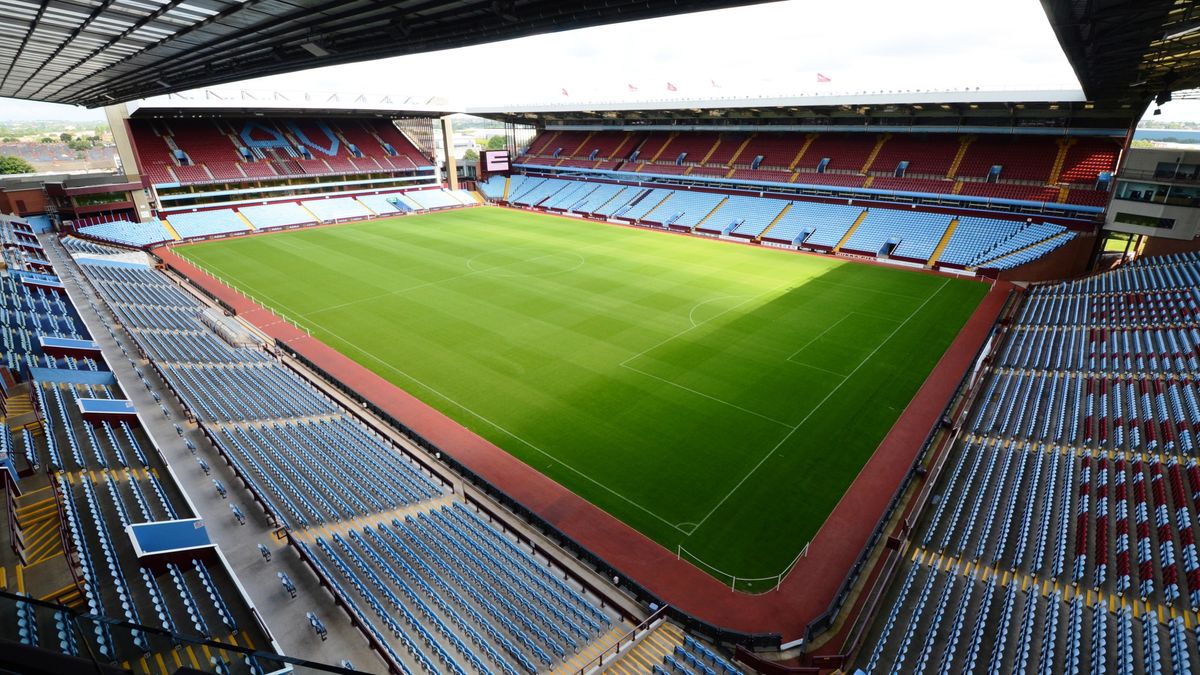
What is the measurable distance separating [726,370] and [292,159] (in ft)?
177

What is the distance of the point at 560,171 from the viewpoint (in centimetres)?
6688

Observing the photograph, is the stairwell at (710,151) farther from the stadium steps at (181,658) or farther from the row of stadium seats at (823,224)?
the stadium steps at (181,658)

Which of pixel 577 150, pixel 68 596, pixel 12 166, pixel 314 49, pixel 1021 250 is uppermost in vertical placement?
pixel 314 49

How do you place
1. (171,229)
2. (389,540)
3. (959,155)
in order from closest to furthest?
1. (389,540)
2. (959,155)
3. (171,229)

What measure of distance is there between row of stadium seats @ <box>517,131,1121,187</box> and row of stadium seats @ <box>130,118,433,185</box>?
57.7 ft

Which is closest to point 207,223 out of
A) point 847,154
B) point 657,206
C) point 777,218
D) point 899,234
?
point 657,206

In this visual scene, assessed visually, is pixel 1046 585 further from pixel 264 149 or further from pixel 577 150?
pixel 264 149

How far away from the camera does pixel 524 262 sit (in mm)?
39031

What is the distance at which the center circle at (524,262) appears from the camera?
36719mm

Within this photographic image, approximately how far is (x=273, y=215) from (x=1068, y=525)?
5913cm

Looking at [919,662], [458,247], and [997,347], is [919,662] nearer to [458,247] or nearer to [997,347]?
[997,347]

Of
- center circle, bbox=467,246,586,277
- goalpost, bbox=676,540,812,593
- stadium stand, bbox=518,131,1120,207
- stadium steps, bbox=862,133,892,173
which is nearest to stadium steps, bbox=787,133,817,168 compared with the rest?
stadium stand, bbox=518,131,1120,207

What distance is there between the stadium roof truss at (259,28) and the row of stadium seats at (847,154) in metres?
40.7

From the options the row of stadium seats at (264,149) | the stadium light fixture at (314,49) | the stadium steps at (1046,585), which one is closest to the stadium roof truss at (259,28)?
the stadium light fixture at (314,49)
